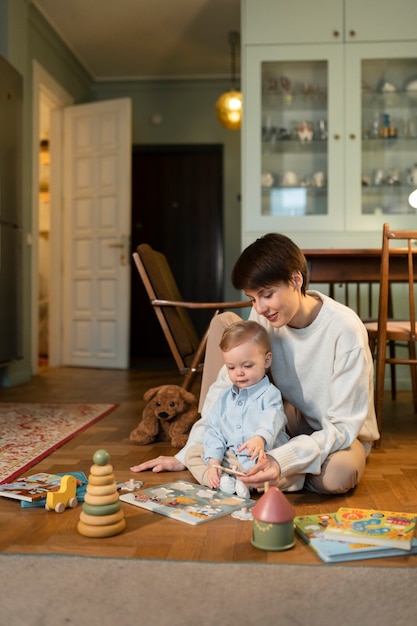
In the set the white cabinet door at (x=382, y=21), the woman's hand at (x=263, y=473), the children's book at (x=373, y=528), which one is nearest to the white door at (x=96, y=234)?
the white cabinet door at (x=382, y=21)

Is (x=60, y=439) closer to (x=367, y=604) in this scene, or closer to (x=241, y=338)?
(x=241, y=338)

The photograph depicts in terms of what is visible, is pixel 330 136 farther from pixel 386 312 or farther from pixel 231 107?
pixel 386 312

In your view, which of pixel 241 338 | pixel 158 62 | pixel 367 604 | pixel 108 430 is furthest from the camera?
pixel 158 62

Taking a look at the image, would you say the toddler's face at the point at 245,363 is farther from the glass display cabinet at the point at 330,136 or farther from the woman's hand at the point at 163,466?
the glass display cabinet at the point at 330,136

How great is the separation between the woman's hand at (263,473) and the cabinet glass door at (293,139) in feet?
9.14

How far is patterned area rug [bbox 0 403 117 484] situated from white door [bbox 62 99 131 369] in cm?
218

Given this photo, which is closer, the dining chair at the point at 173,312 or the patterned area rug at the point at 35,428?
the patterned area rug at the point at 35,428

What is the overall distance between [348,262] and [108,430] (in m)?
1.28

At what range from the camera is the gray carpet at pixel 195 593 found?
46.4 inches

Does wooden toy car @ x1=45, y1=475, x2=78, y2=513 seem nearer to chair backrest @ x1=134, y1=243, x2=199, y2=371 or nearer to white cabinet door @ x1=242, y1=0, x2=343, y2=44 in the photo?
chair backrest @ x1=134, y1=243, x2=199, y2=371

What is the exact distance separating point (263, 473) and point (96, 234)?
176 inches

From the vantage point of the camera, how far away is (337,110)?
14.0 feet

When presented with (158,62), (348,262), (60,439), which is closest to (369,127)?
(348,262)

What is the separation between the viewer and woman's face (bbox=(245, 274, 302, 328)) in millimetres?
1793
